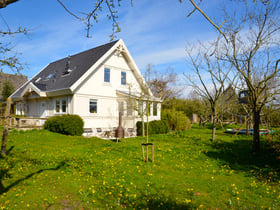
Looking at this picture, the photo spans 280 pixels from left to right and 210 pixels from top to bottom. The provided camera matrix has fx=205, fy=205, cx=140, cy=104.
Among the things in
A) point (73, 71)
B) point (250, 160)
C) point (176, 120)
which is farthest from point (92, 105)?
A: point (250, 160)

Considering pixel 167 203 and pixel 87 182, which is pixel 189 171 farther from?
pixel 87 182

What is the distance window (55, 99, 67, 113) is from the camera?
771 inches

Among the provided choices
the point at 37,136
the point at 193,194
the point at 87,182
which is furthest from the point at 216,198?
the point at 37,136

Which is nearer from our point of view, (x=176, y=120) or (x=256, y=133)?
(x=256, y=133)

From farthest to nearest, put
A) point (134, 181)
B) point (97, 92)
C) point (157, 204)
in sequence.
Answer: point (97, 92)
point (134, 181)
point (157, 204)

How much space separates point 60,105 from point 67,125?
13.5ft

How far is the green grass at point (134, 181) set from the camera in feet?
17.6

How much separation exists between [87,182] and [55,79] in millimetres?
18616

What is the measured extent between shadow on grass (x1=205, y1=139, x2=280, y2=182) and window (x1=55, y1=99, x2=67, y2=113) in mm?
13801

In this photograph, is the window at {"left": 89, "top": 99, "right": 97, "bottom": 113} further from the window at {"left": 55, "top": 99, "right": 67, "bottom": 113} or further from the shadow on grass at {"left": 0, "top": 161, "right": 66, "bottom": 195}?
the shadow on grass at {"left": 0, "top": 161, "right": 66, "bottom": 195}

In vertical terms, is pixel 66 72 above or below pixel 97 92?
above

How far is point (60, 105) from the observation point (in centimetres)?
1992

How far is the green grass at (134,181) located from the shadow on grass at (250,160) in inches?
1.4

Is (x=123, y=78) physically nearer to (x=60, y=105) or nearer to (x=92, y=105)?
(x=92, y=105)
